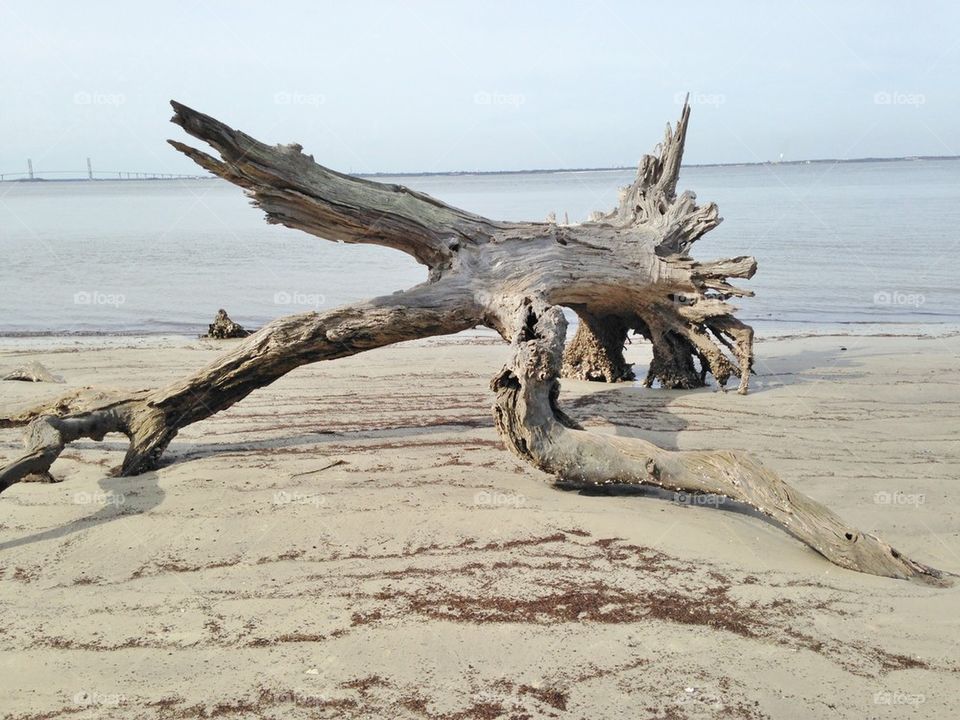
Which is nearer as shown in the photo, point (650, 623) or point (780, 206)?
point (650, 623)

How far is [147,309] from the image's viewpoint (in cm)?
1388

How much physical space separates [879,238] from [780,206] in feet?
53.0

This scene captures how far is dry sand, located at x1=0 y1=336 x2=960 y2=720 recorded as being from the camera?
3086mm

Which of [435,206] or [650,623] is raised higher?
[435,206]

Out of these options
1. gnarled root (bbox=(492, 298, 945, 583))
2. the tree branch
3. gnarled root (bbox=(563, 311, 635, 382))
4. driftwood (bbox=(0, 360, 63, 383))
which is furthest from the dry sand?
driftwood (bbox=(0, 360, 63, 383))

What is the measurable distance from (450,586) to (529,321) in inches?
72.9

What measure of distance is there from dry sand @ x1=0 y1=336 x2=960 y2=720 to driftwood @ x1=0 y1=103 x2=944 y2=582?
26cm

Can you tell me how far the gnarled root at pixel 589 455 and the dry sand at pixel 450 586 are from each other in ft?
0.70

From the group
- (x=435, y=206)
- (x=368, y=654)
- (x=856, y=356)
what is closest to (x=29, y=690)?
(x=368, y=654)

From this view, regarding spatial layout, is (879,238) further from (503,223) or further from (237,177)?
(237,177)

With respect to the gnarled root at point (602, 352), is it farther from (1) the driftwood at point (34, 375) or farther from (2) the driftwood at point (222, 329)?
(2) the driftwood at point (222, 329)

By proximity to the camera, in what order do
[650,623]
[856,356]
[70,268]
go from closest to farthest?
[650,623]
[856,356]
[70,268]

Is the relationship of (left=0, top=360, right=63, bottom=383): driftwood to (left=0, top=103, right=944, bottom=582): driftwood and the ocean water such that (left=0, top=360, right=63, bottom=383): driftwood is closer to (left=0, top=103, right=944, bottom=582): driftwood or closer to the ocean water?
(left=0, top=103, right=944, bottom=582): driftwood

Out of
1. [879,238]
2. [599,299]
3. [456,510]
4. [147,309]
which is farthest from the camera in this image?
[879,238]
